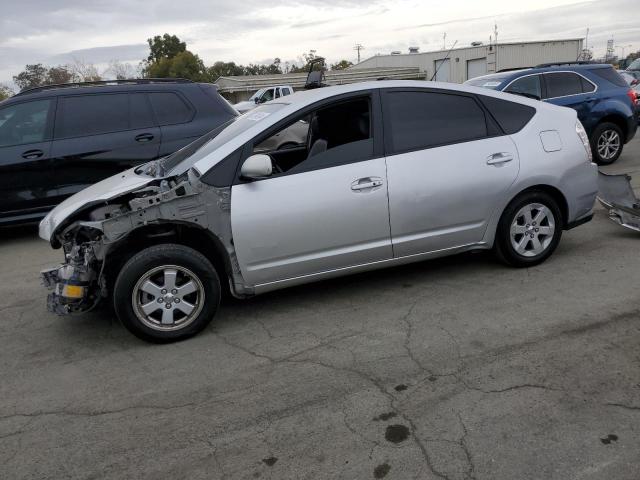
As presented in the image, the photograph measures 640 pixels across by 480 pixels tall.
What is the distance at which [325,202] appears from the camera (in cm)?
409

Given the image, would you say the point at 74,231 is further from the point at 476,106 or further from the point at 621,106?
the point at 621,106

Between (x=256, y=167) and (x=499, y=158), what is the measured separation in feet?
6.70

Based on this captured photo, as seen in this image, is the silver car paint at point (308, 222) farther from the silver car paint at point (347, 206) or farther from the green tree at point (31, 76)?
the green tree at point (31, 76)

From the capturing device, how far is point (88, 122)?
700cm

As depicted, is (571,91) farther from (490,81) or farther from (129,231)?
(129,231)

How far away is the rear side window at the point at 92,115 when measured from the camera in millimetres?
6910

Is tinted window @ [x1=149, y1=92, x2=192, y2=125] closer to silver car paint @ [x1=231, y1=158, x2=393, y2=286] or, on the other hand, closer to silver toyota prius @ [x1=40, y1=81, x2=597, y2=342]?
silver toyota prius @ [x1=40, y1=81, x2=597, y2=342]

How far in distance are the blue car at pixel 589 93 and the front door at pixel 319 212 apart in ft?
19.4

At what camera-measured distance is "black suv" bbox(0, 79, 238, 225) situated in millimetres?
6742

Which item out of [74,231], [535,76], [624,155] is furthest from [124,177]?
[624,155]

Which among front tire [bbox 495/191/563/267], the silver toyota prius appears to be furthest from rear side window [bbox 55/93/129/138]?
front tire [bbox 495/191/563/267]

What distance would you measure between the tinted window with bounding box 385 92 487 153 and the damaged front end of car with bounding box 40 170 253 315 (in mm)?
1480

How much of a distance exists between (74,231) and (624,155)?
34.0 feet

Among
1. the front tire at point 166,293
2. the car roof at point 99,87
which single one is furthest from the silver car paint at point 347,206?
the car roof at point 99,87
